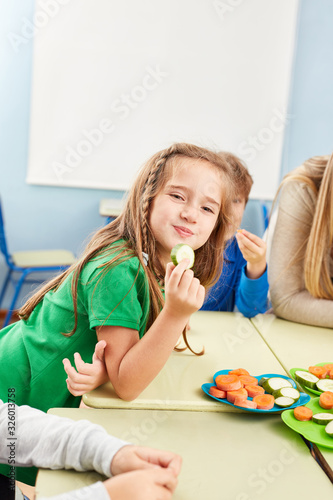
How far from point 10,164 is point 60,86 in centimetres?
61

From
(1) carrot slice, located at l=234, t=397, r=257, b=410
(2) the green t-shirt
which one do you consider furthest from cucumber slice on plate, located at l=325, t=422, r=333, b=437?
(2) the green t-shirt

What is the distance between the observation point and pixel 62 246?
3613 millimetres

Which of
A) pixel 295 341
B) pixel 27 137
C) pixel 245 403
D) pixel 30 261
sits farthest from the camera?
pixel 27 137

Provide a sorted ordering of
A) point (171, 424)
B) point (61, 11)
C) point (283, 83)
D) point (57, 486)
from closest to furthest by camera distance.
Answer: point (57, 486), point (171, 424), point (61, 11), point (283, 83)

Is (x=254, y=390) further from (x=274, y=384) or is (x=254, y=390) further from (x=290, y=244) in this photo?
(x=290, y=244)

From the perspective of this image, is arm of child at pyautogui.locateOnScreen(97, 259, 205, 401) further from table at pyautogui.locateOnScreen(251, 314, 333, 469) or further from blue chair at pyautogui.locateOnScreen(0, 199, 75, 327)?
blue chair at pyautogui.locateOnScreen(0, 199, 75, 327)

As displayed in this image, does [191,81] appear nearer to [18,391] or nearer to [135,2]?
[135,2]

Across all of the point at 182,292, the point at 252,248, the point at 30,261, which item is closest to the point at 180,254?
the point at 182,292

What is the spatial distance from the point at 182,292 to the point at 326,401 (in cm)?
33

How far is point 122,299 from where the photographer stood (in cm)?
98

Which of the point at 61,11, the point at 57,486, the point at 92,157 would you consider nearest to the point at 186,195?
the point at 57,486

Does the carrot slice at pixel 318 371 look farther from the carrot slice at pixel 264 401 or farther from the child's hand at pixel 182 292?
the child's hand at pixel 182 292

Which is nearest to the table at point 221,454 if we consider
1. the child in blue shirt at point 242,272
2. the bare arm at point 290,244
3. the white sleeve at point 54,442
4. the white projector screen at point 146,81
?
the white sleeve at point 54,442

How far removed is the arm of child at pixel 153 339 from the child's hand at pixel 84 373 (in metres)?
0.02
